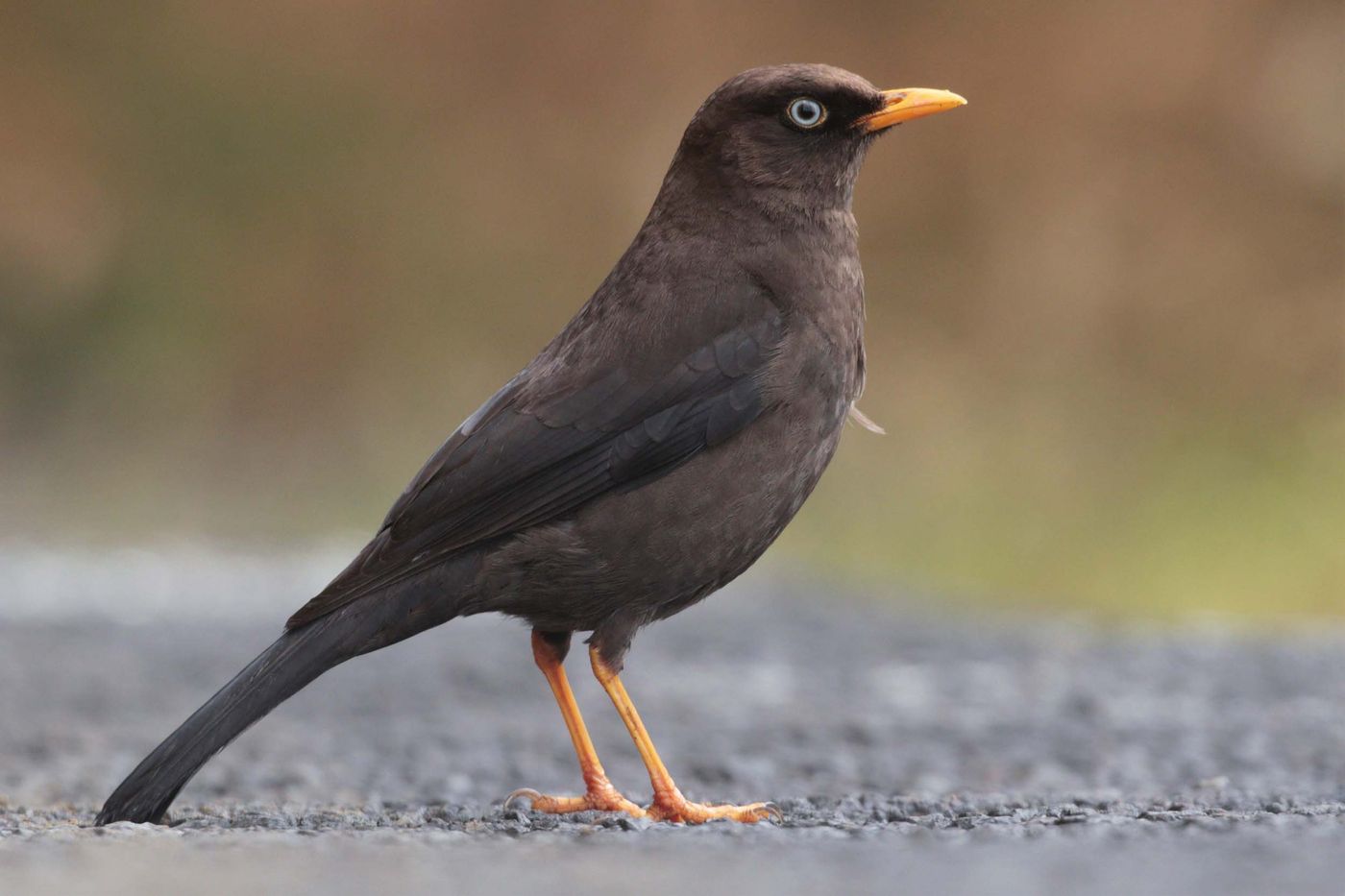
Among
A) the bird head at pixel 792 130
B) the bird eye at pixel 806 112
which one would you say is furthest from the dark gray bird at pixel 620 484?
the bird eye at pixel 806 112

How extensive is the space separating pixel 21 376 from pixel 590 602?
14.9m

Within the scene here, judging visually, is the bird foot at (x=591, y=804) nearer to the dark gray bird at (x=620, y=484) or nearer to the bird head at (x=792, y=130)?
the dark gray bird at (x=620, y=484)

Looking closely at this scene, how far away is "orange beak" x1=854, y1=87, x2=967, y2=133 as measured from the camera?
19.8ft

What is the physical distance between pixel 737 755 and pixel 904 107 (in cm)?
300

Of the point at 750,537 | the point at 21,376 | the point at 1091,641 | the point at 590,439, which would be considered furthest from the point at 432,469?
the point at 21,376

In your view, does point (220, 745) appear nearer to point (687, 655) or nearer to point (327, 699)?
point (327, 699)

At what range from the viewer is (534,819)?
5.44m

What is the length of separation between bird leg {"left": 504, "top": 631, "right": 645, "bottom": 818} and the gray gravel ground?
18cm

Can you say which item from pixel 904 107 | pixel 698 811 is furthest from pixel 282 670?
pixel 904 107

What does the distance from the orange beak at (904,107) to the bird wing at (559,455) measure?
0.91 meters

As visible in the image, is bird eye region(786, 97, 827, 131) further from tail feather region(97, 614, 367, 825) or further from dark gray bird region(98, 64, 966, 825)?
tail feather region(97, 614, 367, 825)

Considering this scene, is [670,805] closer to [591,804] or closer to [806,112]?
[591,804]

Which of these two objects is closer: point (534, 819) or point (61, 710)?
point (534, 819)

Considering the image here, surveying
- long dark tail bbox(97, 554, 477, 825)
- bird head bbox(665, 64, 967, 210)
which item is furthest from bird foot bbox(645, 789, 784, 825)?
bird head bbox(665, 64, 967, 210)
